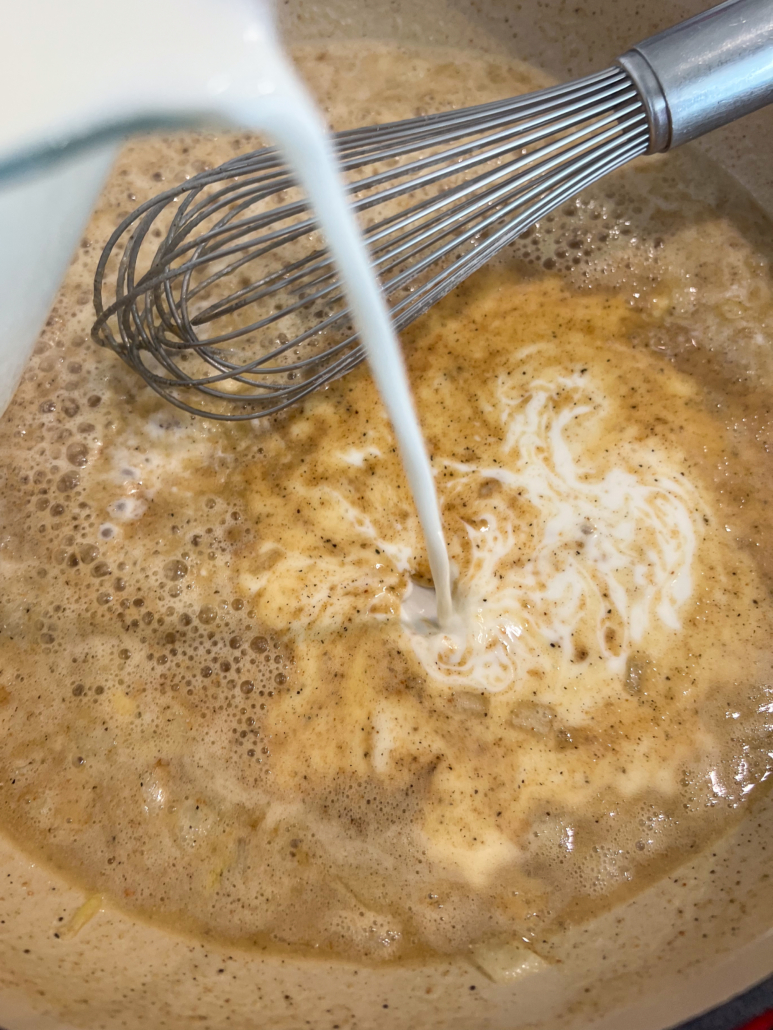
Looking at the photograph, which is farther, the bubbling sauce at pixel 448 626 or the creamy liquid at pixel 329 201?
the bubbling sauce at pixel 448 626

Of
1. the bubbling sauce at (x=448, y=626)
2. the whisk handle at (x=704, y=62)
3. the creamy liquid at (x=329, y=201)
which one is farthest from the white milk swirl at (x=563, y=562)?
the whisk handle at (x=704, y=62)

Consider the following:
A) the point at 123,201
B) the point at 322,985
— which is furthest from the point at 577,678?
the point at 123,201

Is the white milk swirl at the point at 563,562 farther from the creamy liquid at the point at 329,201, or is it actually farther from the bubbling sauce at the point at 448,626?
the creamy liquid at the point at 329,201

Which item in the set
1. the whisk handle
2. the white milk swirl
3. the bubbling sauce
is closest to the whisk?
the whisk handle

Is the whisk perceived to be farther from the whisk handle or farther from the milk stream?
the milk stream

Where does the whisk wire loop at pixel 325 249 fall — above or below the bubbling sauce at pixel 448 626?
above

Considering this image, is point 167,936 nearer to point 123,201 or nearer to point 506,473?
point 506,473

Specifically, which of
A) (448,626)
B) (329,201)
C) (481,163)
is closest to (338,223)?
(329,201)
